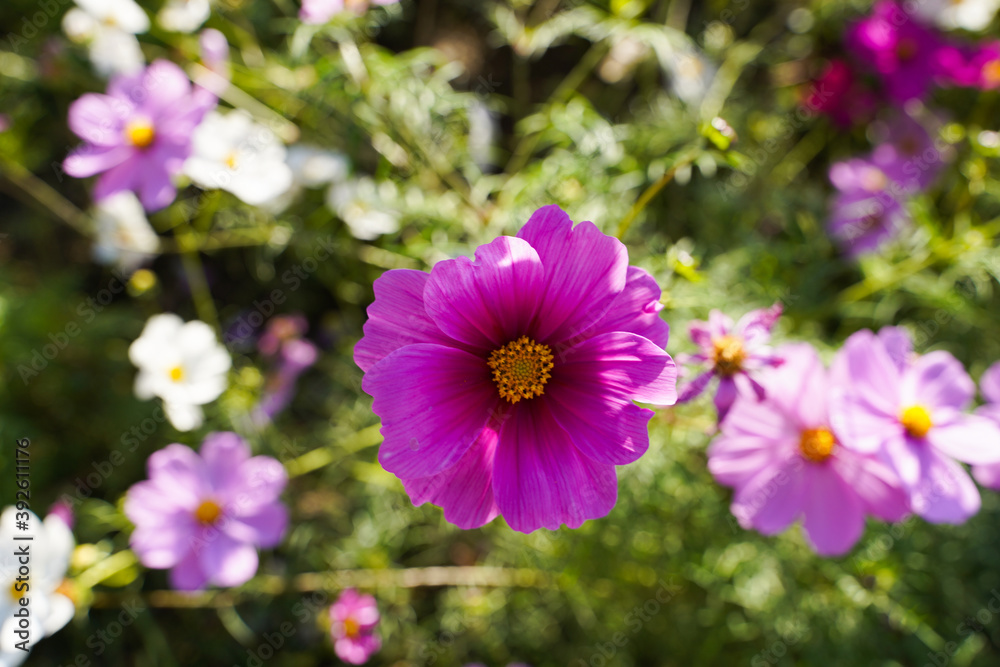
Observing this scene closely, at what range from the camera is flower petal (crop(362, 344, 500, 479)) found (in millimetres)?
1024

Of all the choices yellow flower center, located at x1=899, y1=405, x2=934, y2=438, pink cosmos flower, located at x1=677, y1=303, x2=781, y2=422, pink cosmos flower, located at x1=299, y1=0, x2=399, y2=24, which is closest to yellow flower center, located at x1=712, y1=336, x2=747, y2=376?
pink cosmos flower, located at x1=677, y1=303, x2=781, y2=422

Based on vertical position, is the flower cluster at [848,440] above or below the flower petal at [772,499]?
above

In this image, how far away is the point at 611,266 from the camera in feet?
3.56

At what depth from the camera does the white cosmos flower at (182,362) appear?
2.01 meters

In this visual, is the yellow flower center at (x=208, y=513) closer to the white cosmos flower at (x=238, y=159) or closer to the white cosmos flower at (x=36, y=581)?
the white cosmos flower at (x=36, y=581)

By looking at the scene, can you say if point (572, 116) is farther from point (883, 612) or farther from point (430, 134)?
point (883, 612)

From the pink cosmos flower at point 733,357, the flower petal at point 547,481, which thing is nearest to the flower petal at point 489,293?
the flower petal at point 547,481

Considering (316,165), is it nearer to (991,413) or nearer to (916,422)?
(916,422)

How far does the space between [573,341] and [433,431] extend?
311 mm

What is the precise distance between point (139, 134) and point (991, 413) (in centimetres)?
252

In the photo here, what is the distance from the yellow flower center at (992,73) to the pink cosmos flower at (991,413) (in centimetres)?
119

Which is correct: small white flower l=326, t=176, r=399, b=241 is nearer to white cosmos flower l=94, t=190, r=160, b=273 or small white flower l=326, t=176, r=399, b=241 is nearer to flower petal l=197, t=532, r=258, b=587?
white cosmos flower l=94, t=190, r=160, b=273

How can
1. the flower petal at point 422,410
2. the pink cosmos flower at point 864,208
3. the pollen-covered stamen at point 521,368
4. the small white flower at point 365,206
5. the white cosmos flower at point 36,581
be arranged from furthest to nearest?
the pink cosmos flower at point 864,208, the small white flower at point 365,206, the white cosmos flower at point 36,581, the pollen-covered stamen at point 521,368, the flower petal at point 422,410

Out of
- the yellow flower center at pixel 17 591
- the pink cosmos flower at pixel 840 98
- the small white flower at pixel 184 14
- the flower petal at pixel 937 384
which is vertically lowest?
the yellow flower center at pixel 17 591
